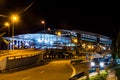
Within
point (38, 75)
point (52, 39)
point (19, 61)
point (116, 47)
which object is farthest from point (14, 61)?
point (52, 39)

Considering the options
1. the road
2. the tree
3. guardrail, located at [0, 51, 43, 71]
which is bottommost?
the road

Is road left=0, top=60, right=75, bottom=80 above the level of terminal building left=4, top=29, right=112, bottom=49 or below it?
below

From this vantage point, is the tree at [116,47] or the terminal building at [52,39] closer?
the tree at [116,47]

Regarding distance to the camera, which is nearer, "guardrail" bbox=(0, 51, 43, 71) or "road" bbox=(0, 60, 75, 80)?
"road" bbox=(0, 60, 75, 80)

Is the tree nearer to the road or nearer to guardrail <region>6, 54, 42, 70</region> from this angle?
the road

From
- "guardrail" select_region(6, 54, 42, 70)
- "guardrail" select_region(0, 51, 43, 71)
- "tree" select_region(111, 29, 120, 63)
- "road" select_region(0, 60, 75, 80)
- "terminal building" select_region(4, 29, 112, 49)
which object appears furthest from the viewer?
"terminal building" select_region(4, 29, 112, 49)

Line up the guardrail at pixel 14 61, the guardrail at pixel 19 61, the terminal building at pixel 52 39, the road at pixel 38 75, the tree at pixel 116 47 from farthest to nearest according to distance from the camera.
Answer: the terminal building at pixel 52 39 < the guardrail at pixel 19 61 < the guardrail at pixel 14 61 < the road at pixel 38 75 < the tree at pixel 116 47

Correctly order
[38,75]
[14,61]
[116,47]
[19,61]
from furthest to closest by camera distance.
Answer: [19,61]
[14,61]
[38,75]
[116,47]

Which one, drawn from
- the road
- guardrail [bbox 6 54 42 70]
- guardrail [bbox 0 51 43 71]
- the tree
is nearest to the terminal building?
guardrail [bbox 6 54 42 70]

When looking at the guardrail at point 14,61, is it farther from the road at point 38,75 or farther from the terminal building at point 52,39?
the terminal building at point 52,39

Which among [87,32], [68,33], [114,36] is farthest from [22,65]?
[68,33]

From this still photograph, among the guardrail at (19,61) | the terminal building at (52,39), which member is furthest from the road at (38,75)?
the terminal building at (52,39)

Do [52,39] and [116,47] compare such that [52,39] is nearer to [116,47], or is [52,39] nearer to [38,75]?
[38,75]

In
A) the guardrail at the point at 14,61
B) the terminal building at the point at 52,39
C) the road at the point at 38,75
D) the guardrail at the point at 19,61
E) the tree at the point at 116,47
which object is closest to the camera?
the tree at the point at 116,47
